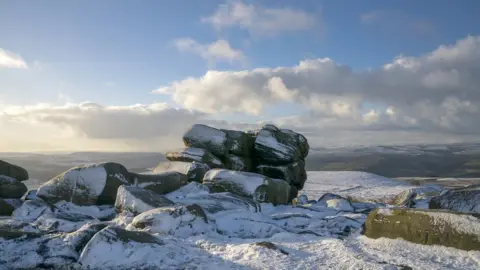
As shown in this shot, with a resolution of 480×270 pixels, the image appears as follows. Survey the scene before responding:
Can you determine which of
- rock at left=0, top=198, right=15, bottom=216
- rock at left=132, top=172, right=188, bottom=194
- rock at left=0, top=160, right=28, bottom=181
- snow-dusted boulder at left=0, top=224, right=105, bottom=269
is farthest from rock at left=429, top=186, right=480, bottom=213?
rock at left=0, top=160, right=28, bottom=181

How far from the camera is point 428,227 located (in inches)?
487

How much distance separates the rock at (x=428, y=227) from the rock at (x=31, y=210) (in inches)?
670

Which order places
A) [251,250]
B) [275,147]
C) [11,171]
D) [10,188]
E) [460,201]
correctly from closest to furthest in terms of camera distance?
[251,250], [460,201], [10,188], [11,171], [275,147]

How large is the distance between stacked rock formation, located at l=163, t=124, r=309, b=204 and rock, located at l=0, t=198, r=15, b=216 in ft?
38.8

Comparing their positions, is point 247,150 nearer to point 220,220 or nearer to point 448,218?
point 220,220

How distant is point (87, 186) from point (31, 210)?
3.71 m

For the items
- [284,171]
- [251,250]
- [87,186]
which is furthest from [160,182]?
[251,250]

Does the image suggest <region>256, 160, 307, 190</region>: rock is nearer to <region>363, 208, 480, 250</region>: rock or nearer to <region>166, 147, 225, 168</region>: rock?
<region>166, 147, 225, 168</region>: rock

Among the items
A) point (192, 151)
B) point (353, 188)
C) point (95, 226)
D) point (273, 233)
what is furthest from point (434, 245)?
point (353, 188)

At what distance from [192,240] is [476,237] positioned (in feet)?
33.0

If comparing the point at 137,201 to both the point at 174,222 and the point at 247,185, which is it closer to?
the point at 174,222

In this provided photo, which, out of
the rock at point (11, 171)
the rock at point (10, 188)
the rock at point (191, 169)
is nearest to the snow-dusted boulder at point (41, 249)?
the rock at point (10, 188)

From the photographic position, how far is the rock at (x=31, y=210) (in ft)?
61.2

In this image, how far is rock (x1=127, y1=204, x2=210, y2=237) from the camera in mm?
14719
